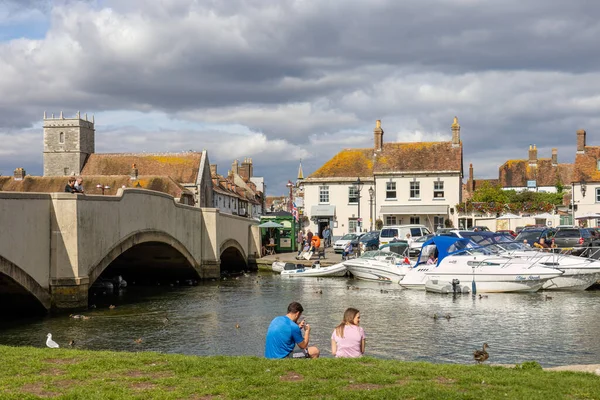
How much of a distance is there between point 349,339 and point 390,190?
2230 inches

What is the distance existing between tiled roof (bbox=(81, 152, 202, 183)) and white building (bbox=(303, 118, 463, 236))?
15.3 m

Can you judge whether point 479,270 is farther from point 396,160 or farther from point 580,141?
point 580,141

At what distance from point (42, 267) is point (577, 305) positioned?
18.5 m

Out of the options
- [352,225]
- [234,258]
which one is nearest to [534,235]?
[234,258]

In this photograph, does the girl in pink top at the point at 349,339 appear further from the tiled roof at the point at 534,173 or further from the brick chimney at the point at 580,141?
the tiled roof at the point at 534,173

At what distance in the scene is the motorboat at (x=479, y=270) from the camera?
3000 centimetres

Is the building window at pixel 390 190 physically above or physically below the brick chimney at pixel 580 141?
below

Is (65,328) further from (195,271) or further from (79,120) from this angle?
(79,120)

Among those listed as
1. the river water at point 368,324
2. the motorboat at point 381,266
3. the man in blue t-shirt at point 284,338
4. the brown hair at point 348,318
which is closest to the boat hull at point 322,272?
the motorboat at point 381,266

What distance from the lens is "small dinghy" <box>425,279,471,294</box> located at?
30.7 m

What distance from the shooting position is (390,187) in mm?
68625

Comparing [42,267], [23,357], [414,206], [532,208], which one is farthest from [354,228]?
[23,357]

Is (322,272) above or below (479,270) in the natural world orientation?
below

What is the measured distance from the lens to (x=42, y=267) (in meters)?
24.0
